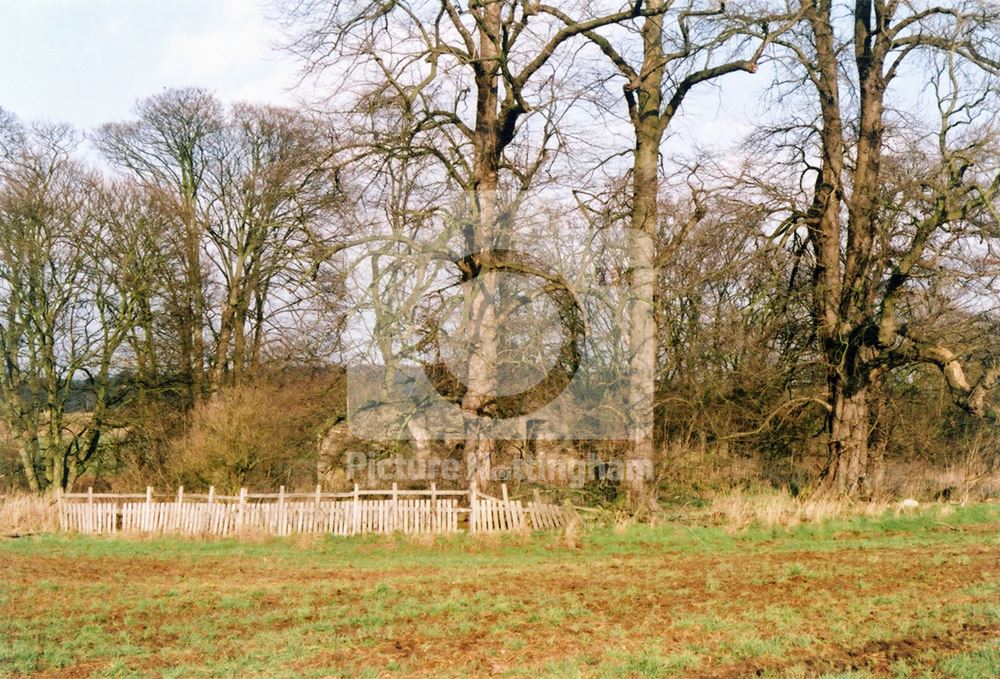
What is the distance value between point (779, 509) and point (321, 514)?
8948 millimetres

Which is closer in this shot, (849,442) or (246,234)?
(849,442)

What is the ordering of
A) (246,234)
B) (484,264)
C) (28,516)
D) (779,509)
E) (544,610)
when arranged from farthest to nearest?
(246,234)
(28,516)
(484,264)
(779,509)
(544,610)

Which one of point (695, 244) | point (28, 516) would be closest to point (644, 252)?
point (695, 244)

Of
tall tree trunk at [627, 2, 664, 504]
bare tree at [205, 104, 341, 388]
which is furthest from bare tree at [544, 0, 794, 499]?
bare tree at [205, 104, 341, 388]

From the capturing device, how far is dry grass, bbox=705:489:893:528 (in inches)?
669

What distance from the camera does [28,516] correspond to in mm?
21953

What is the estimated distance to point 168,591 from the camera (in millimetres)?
11867

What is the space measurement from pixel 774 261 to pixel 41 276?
18594mm

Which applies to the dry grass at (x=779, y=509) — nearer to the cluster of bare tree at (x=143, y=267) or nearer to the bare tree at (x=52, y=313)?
the cluster of bare tree at (x=143, y=267)

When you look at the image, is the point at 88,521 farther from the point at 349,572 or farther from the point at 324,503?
the point at 349,572

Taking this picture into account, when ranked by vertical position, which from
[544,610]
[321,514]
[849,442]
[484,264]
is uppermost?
[484,264]

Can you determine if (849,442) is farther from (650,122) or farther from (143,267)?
(143,267)

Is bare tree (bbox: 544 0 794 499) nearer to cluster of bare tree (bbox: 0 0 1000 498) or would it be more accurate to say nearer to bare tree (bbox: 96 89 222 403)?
cluster of bare tree (bbox: 0 0 1000 498)

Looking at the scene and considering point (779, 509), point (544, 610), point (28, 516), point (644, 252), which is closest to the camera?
point (544, 610)
